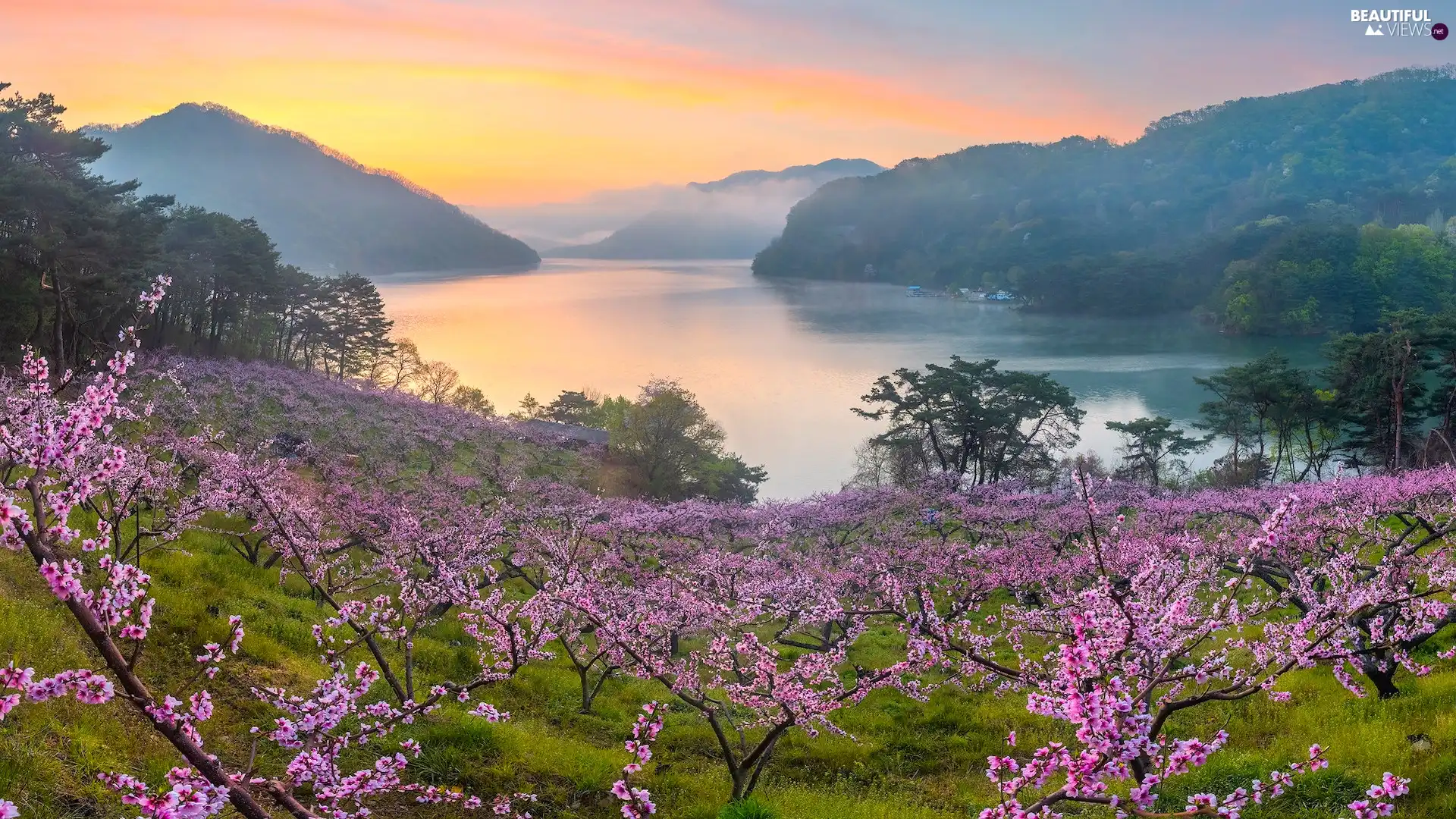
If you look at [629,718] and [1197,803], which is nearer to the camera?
[1197,803]

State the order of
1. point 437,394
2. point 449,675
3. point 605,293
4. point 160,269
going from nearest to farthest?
point 449,675 → point 160,269 → point 437,394 → point 605,293

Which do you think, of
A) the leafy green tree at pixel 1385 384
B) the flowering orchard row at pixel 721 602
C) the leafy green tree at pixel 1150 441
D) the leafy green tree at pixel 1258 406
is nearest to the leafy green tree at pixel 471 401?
the flowering orchard row at pixel 721 602

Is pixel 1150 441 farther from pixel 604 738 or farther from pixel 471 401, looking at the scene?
pixel 471 401

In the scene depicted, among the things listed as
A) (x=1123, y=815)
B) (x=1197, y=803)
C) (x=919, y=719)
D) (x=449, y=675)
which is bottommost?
(x=919, y=719)

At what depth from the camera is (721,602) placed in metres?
9.92

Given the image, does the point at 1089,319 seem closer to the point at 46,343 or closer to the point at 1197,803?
the point at 46,343

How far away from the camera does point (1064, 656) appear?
12.4 feet

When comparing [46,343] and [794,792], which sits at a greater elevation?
[46,343]

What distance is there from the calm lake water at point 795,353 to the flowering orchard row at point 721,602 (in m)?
25.4

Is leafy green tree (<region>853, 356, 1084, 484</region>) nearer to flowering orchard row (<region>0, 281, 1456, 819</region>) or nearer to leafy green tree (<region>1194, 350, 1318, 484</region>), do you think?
leafy green tree (<region>1194, 350, 1318, 484</region>)

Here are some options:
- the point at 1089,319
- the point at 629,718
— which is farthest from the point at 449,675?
the point at 1089,319

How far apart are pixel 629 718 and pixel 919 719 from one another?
3920 mm

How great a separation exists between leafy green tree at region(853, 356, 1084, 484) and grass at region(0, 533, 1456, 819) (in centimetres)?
2711

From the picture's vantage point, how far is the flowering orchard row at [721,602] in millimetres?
4031
